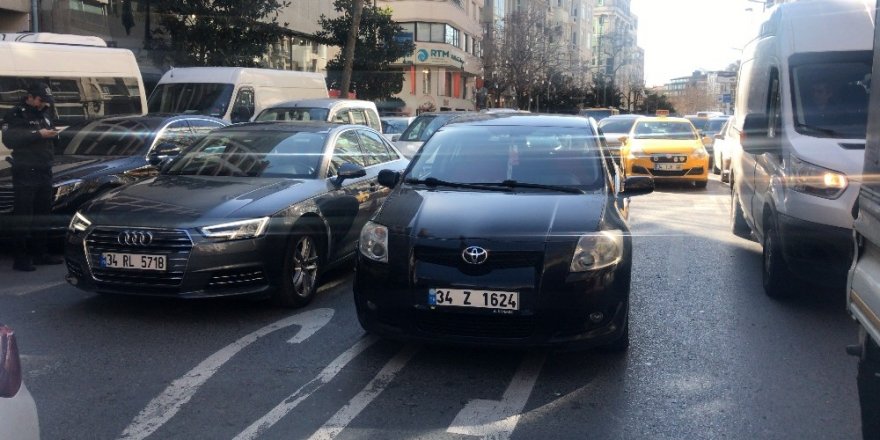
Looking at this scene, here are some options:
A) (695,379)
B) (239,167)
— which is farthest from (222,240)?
(695,379)

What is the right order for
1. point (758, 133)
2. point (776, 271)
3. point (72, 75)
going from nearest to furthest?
point (776, 271) < point (758, 133) < point (72, 75)

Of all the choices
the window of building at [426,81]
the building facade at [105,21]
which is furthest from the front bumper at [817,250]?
the window of building at [426,81]

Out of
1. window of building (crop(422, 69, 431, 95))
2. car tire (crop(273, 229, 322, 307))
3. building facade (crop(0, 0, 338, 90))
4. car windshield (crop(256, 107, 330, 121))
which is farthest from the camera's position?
window of building (crop(422, 69, 431, 95))

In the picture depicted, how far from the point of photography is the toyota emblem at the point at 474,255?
468cm

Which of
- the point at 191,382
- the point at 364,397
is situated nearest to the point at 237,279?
the point at 191,382

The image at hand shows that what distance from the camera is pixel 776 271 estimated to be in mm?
6539

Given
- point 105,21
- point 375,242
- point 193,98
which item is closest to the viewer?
point 375,242

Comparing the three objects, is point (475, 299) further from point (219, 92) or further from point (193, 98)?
point (193, 98)

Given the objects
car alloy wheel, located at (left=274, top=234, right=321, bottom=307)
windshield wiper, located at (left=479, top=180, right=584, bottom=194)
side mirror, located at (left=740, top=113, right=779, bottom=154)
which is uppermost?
side mirror, located at (left=740, top=113, right=779, bottom=154)

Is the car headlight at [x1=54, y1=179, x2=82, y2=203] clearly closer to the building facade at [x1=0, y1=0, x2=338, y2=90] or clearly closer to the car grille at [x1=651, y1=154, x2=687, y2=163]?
the car grille at [x1=651, y1=154, x2=687, y2=163]

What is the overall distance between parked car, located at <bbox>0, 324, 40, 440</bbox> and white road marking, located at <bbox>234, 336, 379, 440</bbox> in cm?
141

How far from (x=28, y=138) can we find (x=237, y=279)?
328 centimetres

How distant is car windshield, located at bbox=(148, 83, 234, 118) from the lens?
15.0 m

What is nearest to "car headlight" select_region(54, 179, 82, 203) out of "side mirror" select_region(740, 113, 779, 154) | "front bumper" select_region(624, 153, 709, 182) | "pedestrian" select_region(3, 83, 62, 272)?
"pedestrian" select_region(3, 83, 62, 272)
